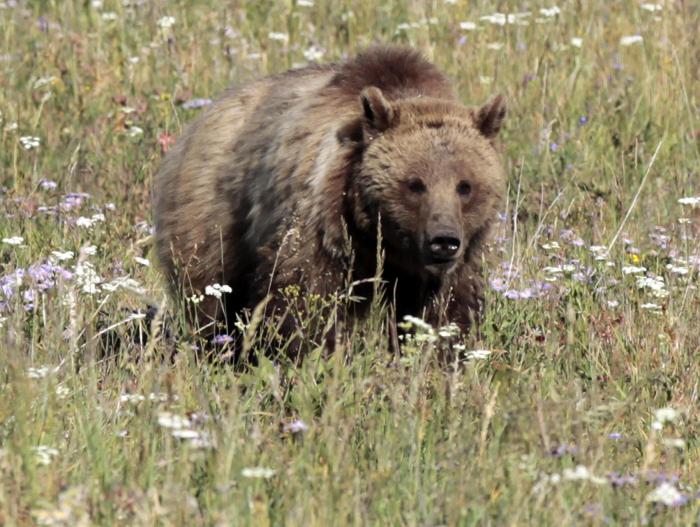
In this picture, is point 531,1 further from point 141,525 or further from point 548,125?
point 141,525

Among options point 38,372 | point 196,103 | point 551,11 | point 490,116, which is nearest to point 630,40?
point 551,11

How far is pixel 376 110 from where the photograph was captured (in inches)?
224


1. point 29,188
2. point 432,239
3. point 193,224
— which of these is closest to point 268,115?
point 193,224

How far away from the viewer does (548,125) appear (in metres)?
8.12

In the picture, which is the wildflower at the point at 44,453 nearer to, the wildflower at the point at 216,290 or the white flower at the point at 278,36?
the wildflower at the point at 216,290

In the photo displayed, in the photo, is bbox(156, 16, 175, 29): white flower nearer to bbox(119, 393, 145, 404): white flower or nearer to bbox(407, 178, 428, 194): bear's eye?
bbox(407, 178, 428, 194): bear's eye

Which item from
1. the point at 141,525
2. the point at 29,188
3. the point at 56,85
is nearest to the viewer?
the point at 141,525

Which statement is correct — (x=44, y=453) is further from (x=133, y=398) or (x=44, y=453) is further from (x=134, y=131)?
(x=134, y=131)

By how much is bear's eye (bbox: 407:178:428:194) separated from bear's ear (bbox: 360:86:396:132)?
0.27 metres

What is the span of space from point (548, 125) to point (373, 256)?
2670 mm

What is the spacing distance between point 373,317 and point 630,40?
4.76 m

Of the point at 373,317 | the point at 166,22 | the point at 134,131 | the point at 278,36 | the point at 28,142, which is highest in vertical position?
the point at 166,22

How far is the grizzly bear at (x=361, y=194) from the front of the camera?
5.64 metres

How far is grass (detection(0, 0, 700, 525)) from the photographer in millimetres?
3518
